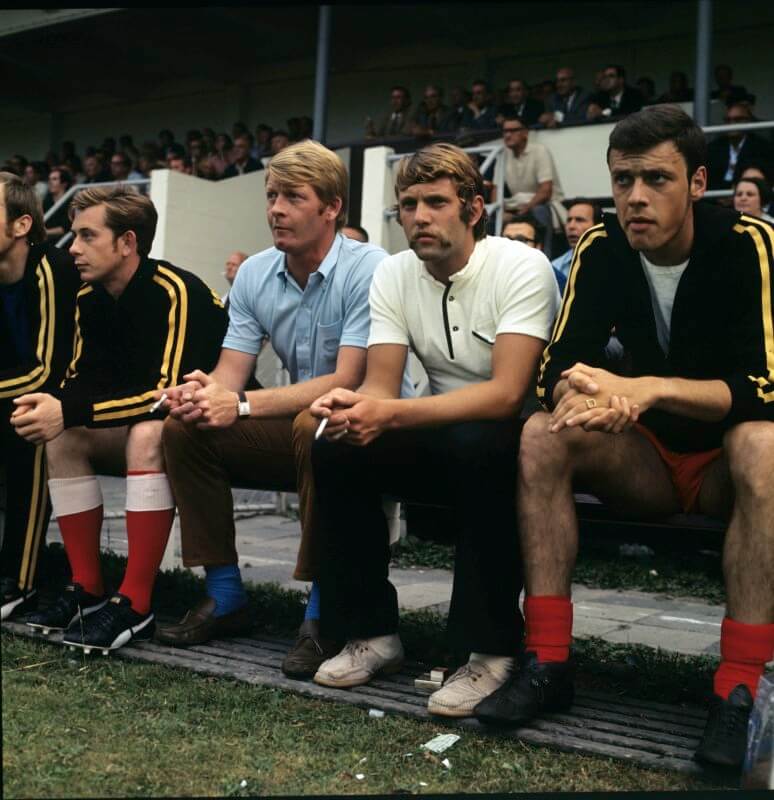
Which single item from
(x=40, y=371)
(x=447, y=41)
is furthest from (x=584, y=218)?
(x=447, y=41)

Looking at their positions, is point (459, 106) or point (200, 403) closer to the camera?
point (200, 403)

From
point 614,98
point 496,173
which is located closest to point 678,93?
point 614,98

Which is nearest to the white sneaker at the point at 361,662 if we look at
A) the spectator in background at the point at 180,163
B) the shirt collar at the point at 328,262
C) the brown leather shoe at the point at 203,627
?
the brown leather shoe at the point at 203,627

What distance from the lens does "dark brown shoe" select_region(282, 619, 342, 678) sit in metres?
3.07

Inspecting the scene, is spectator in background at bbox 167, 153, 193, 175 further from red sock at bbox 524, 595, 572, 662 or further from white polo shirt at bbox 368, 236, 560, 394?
red sock at bbox 524, 595, 572, 662

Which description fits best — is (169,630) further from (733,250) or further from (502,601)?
(733,250)

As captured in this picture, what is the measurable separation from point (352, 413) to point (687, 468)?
861 millimetres

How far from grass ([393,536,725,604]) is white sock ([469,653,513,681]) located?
240cm

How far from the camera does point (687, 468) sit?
278cm

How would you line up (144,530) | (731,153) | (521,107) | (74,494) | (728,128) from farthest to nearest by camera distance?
(521,107) < (731,153) < (728,128) < (74,494) < (144,530)

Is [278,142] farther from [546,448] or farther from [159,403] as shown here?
[546,448]

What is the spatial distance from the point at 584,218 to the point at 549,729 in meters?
4.69

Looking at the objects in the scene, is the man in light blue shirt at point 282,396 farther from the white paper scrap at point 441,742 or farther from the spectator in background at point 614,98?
the spectator in background at point 614,98

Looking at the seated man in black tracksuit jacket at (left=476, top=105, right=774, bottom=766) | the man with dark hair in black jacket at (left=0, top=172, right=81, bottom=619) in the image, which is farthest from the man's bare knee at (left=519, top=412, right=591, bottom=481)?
the man with dark hair in black jacket at (left=0, top=172, right=81, bottom=619)
